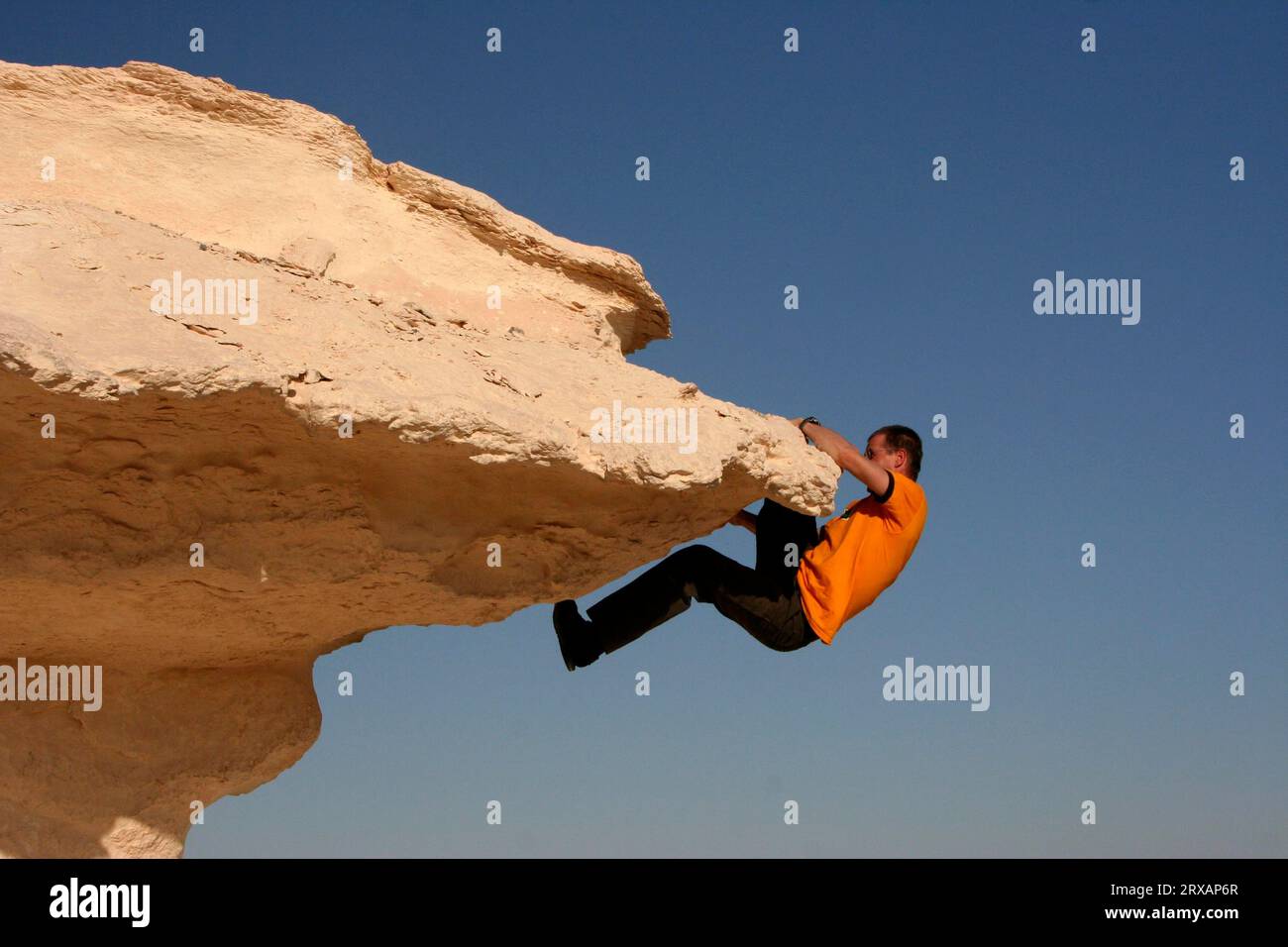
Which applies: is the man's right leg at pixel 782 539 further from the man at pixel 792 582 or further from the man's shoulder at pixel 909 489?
the man's shoulder at pixel 909 489

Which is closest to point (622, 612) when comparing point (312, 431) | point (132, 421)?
point (312, 431)

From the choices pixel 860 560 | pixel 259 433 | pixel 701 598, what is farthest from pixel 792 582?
pixel 259 433

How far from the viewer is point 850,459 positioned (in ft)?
21.4

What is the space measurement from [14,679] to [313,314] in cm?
260

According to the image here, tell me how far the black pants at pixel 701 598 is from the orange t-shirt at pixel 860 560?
0.10 metres

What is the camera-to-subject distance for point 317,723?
7473mm

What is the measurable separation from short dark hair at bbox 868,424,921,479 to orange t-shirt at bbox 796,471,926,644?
0.72 feet

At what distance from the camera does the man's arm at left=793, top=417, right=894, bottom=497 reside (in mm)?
6500

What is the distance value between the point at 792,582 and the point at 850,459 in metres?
0.71

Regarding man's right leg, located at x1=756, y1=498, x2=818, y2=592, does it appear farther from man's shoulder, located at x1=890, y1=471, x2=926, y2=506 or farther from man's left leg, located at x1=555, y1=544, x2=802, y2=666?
man's shoulder, located at x1=890, y1=471, x2=926, y2=506

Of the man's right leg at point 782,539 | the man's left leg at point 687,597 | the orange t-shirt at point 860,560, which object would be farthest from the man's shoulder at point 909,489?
the man's left leg at point 687,597

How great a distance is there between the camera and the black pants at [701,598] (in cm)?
656

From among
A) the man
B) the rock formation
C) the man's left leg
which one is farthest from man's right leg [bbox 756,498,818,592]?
the rock formation

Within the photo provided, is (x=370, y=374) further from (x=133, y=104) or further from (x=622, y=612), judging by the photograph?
(x=133, y=104)
